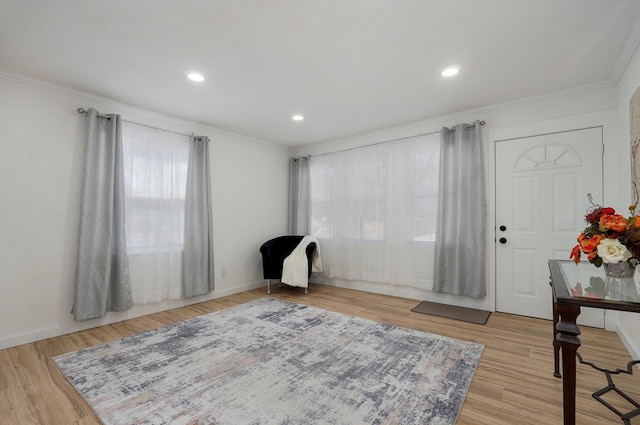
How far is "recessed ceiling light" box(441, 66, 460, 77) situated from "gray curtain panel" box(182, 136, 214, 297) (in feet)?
10.3

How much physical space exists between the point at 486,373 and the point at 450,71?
257 centimetres

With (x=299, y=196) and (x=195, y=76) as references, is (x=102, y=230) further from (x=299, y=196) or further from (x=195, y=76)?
(x=299, y=196)

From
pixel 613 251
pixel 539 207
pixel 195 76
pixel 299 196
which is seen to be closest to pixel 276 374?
pixel 613 251

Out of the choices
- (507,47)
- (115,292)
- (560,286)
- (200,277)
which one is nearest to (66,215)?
(115,292)

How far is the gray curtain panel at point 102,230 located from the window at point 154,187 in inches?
5.8

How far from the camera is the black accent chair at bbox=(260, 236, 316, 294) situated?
445 centimetres

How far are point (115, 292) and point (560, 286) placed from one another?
4.01m

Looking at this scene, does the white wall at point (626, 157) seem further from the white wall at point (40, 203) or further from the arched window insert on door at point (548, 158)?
the white wall at point (40, 203)

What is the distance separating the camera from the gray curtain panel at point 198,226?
3875 millimetres

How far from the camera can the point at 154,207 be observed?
11.8ft

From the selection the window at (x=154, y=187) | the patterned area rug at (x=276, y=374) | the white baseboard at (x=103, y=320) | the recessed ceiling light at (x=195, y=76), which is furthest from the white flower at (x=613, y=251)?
the white baseboard at (x=103, y=320)

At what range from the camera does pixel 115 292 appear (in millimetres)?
3223

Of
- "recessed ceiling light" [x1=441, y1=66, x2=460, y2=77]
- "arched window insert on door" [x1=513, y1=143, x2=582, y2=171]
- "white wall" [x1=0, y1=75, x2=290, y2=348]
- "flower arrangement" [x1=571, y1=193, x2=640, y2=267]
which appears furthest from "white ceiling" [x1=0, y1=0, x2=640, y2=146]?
"flower arrangement" [x1=571, y1=193, x2=640, y2=267]

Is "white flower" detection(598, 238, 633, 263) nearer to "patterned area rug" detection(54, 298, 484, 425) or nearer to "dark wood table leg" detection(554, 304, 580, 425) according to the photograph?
"dark wood table leg" detection(554, 304, 580, 425)
